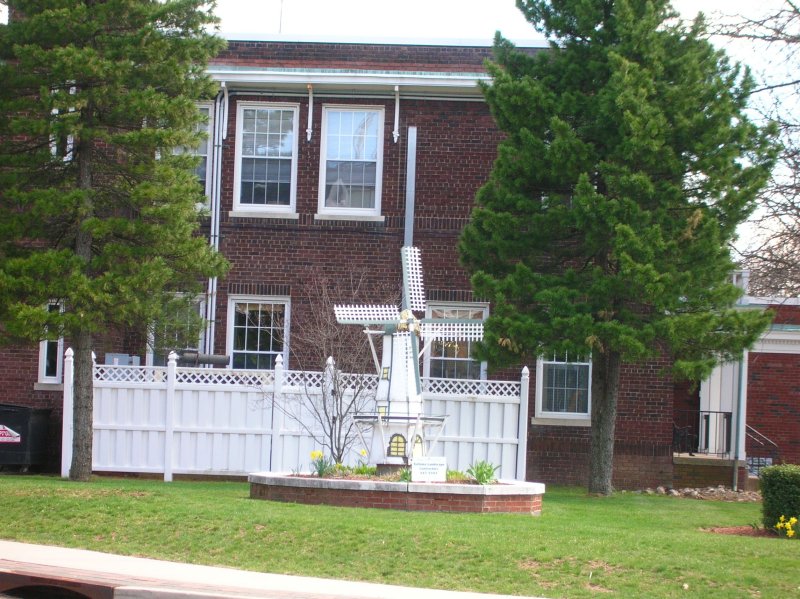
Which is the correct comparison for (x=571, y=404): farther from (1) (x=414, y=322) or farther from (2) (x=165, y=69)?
(2) (x=165, y=69)

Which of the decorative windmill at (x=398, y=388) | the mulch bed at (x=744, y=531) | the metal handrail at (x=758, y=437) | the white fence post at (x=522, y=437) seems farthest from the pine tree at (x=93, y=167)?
the metal handrail at (x=758, y=437)

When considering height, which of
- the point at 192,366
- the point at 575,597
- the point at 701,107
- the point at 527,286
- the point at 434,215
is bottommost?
the point at 575,597

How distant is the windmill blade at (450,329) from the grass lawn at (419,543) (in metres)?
3.04

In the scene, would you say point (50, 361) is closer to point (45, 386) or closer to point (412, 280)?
point (45, 386)

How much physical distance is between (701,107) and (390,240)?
20.9ft

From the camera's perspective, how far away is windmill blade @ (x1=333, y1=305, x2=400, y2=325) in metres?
16.4

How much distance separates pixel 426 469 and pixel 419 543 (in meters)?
3.02

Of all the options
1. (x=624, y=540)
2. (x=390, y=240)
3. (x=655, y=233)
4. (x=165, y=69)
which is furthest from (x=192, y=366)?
(x=624, y=540)

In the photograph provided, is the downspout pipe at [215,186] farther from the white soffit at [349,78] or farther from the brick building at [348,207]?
the white soffit at [349,78]

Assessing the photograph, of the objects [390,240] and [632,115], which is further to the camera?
[390,240]

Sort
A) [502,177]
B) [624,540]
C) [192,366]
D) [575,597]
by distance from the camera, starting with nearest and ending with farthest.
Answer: [575,597], [624,540], [502,177], [192,366]

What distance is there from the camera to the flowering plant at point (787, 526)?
13297mm

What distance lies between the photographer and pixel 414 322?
1636 cm

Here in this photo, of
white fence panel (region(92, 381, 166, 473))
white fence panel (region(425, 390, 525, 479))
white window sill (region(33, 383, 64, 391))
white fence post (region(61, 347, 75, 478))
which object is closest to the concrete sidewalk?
white fence post (region(61, 347, 75, 478))
